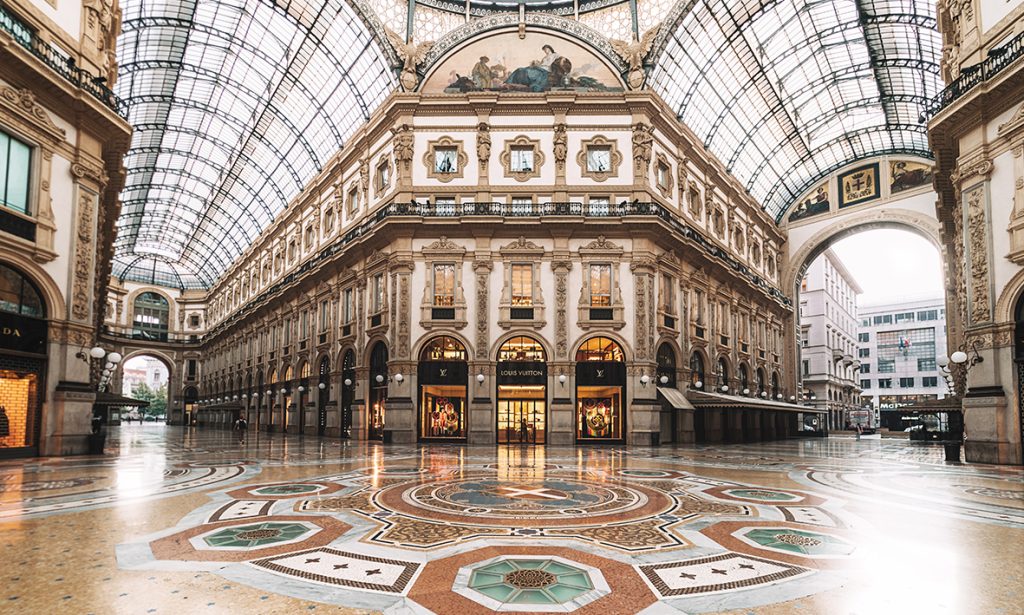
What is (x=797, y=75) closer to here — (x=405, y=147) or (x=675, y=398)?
(x=675, y=398)

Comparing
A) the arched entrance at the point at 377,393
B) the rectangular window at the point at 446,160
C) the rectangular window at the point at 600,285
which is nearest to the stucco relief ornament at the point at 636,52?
the rectangular window at the point at 600,285

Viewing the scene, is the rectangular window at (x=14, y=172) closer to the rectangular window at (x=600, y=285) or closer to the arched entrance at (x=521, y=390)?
the arched entrance at (x=521, y=390)

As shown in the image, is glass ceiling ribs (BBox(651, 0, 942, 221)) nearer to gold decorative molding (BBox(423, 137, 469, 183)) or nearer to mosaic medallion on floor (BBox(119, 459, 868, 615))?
gold decorative molding (BBox(423, 137, 469, 183))

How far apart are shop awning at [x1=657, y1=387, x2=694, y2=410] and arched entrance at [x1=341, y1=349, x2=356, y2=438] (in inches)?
673

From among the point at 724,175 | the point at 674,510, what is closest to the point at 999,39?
the point at 674,510

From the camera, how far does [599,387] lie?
30.4m

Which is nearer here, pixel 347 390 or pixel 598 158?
pixel 598 158

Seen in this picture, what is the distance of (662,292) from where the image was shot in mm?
31906

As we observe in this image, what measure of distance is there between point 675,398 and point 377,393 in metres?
15.8

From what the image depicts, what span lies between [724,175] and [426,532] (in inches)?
1564

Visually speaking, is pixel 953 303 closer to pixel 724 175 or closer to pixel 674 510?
pixel 724 175

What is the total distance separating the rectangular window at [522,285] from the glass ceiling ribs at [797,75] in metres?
12.9

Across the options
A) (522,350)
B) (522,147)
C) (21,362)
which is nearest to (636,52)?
(522,147)

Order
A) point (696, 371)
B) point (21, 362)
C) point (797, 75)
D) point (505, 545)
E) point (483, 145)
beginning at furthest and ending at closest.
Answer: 1. point (797, 75)
2. point (696, 371)
3. point (483, 145)
4. point (21, 362)
5. point (505, 545)
